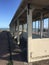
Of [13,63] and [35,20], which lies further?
[35,20]

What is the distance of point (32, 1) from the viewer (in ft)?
18.0

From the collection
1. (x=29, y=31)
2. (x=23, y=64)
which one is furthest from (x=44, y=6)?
(x=23, y=64)

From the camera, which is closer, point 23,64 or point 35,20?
point 23,64

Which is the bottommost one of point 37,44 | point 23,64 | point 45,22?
point 23,64

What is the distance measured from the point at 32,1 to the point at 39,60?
9.28ft

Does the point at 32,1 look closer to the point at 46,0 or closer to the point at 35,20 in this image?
the point at 46,0

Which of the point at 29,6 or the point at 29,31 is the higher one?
the point at 29,6

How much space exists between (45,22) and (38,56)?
258 cm

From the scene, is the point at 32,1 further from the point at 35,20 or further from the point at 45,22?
the point at 35,20

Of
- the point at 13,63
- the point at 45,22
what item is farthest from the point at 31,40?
the point at 45,22

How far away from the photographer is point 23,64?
559cm

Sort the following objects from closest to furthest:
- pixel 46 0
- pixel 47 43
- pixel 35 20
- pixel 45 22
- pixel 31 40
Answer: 1. pixel 46 0
2. pixel 31 40
3. pixel 47 43
4. pixel 45 22
5. pixel 35 20

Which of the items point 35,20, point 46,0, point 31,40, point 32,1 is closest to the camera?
point 46,0

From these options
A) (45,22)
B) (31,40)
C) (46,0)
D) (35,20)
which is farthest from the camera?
(35,20)
